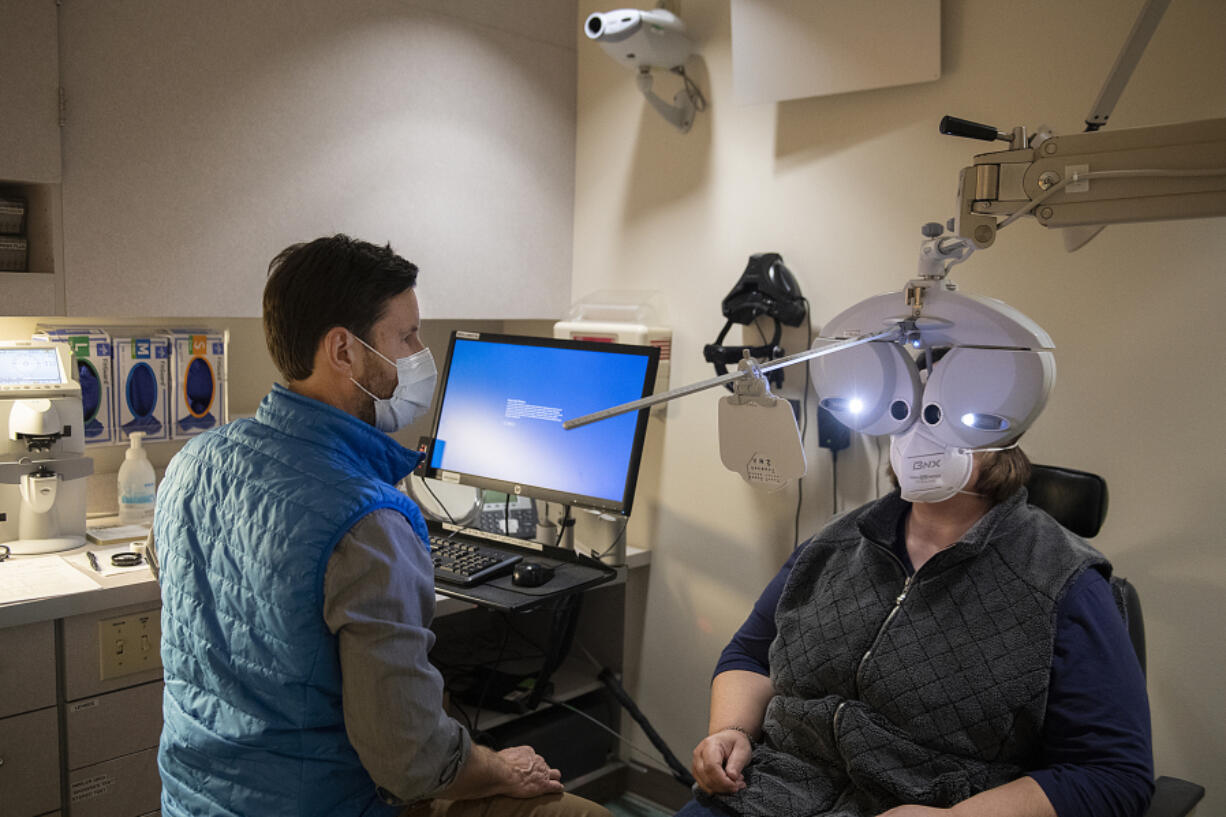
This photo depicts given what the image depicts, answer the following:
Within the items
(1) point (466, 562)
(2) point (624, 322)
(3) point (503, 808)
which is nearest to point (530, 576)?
(1) point (466, 562)

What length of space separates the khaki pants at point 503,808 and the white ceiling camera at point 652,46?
5.81 ft

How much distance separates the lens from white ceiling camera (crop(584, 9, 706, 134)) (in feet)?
8.13

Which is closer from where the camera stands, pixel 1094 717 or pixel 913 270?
pixel 1094 717

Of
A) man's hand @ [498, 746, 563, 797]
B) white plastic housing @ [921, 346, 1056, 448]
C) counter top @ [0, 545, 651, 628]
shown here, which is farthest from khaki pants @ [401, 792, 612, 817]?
white plastic housing @ [921, 346, 1056, 448]

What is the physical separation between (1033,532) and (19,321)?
2206mm

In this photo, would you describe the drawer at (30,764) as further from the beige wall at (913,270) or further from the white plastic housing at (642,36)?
the white plastic housing at (642,36)

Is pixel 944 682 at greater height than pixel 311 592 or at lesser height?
lesser

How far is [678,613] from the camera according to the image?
9.29 feet

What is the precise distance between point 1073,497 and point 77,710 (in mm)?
1887

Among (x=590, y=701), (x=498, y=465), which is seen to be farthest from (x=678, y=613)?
(x=498, y=465)

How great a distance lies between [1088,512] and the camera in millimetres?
1721

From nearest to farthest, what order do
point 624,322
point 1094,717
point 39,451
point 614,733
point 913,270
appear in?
point 1094,717 < point 39,451 < point 913,270 < point 614,733 < point 624,322

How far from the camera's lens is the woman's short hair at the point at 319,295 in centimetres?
149

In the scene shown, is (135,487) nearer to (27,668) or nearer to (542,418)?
(27,668)
